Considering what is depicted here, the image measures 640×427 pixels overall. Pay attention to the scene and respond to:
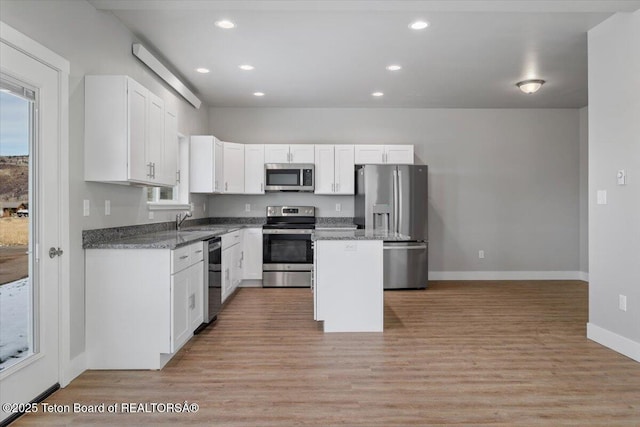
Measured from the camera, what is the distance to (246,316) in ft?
14.0

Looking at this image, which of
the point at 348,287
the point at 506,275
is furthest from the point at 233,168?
the point at 506,275

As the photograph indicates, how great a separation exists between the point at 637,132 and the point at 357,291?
8.38 feet

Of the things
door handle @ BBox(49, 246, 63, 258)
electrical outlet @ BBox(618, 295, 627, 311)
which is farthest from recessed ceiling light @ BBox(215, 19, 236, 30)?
electrical outlet @ BBox(618, 295, 627, 311)

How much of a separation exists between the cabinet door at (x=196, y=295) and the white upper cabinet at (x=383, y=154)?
321cm

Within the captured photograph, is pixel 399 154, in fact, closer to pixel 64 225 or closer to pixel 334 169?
pixel 334 169

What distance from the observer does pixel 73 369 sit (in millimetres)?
2660

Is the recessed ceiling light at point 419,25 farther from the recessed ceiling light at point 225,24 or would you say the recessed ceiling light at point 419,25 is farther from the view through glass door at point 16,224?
the view through glass door at point 16,224

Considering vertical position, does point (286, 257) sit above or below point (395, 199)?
below

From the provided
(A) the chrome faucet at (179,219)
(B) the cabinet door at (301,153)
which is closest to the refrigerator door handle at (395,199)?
(B) the cabinet door at (301,153)

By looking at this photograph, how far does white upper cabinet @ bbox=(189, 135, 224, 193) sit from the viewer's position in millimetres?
5410

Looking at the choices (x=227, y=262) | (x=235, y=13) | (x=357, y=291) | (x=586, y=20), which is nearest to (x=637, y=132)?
(x=586, y=20)

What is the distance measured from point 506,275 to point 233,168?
15.0ft

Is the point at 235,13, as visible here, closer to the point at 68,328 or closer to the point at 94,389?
the point at 68,328

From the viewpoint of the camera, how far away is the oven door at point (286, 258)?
228 inches
